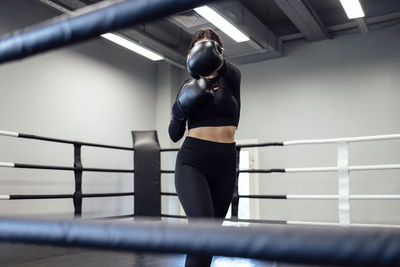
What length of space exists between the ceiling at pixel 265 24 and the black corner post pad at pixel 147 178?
1.31 m

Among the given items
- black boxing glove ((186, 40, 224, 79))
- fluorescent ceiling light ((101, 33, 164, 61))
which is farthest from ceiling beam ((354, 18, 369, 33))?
black boxing glove ((186, 40, 224, 79))

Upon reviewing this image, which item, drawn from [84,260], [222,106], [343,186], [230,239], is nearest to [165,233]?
[230,239]

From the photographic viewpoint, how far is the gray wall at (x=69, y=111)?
3.68 metres

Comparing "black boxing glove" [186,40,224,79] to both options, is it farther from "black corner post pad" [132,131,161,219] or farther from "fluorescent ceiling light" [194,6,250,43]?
"black corner post pad" [132,131,161,219]

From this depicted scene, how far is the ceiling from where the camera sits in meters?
4.07

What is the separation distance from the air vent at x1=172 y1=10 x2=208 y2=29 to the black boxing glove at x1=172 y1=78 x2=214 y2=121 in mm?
2859

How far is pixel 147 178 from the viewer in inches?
166

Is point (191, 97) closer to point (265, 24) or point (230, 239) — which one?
point (230, 239)

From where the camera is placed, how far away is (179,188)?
4.10 ft

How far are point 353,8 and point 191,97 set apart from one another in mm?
3156

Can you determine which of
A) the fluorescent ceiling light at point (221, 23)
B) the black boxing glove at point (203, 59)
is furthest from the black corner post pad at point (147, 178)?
the black boxing glove at point (203, 59)

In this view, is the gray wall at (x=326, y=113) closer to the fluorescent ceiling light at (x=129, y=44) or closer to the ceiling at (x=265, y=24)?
the ceiling at (x=265, y=24)

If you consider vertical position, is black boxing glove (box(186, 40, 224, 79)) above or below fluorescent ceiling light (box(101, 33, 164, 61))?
below

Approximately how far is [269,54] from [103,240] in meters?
4.92
